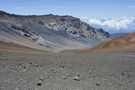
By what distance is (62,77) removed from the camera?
9.87 metres

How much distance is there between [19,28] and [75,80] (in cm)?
11081

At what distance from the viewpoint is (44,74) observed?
34.8 feet

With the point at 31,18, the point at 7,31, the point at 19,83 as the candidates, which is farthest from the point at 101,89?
the point at 31,18

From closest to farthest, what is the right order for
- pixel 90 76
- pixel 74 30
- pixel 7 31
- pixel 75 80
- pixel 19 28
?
pixel 75 80 → pixel 90 76 → pixel 7 31 → pixel 19 28 → pixel 74 30

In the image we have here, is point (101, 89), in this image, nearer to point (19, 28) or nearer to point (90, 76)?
point (90, 76)

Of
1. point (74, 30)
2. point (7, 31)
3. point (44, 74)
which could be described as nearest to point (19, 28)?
point (7, 31)

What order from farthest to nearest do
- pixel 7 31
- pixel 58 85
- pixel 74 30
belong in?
1. pixel 74 30
2. pixel 7 31
3. pixel 58 85

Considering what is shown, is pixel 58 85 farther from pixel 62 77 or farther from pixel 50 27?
pixel 50 27

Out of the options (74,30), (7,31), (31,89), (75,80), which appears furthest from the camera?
(74,30)

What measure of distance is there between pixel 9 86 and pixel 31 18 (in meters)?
192

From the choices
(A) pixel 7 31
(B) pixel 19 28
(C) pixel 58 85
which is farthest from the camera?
(B) pixel 19 28

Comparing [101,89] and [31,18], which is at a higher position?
[31,18]

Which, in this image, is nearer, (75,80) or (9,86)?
(9,86)

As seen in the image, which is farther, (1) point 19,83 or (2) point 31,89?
(1) point 19,83
